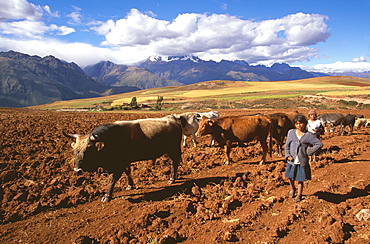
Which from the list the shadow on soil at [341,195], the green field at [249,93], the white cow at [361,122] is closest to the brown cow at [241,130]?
the shadow on soil at [341,195]

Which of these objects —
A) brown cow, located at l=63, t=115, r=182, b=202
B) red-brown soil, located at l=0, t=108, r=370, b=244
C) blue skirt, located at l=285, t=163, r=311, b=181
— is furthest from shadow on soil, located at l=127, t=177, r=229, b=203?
blue skirt, located at l=285, t=163, r=311, b=181

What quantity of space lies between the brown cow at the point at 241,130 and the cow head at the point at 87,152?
17.0ft

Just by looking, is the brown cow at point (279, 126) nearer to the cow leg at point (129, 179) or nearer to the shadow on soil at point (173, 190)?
the shadow on soil at point (173, 190)

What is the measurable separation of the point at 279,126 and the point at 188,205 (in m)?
7.13

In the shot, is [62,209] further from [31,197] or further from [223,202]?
[223,202]

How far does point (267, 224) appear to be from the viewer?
499 cm

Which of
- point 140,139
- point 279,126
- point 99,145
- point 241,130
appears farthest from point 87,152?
point 279,126

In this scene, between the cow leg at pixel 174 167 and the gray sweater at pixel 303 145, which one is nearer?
the gray sweater at pixel 303 145

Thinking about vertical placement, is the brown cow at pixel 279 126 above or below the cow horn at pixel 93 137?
below

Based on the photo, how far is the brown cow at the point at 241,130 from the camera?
9305mm

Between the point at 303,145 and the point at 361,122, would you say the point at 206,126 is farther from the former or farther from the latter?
the point at 361,122

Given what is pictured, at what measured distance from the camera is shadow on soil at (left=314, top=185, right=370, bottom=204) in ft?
19.4

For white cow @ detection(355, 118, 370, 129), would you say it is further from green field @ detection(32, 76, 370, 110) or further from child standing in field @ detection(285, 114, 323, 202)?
green field @ detection(32, 76, 370, 110)

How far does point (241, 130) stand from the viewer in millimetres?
9352
